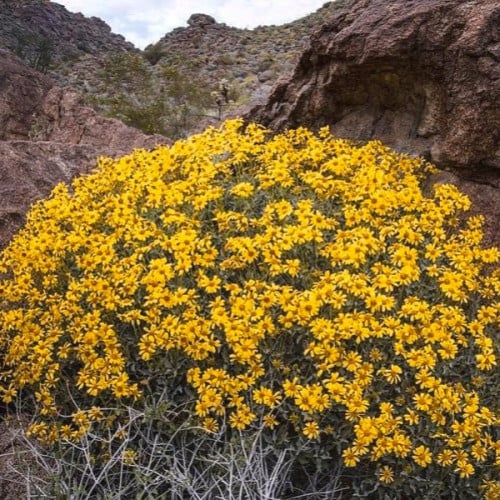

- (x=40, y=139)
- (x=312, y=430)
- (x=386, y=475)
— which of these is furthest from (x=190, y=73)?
(x=386, y=475)

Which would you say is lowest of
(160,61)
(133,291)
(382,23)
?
(133,291)

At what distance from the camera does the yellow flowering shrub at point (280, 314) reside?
332 centimetres

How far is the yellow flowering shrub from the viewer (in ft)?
10.9

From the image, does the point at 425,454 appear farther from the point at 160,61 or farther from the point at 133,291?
the point at 160,61

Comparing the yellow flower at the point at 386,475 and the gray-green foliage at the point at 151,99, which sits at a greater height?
the gray-green foliage at the point at 151,99

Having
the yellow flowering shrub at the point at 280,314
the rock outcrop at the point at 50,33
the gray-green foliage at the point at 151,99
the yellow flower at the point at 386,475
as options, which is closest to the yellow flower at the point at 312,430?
the yellow flowering shrub at the point at 280,314

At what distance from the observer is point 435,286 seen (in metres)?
3.89

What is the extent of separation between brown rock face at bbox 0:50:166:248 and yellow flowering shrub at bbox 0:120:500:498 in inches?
39.6

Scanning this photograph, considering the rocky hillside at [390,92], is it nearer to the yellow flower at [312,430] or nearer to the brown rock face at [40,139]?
the brown rock face at [40,139]

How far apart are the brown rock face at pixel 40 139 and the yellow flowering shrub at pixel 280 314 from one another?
39.6 inches

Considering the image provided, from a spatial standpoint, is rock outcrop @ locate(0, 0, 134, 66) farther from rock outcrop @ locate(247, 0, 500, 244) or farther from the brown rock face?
rock outcrop @ locate(247, 0, 500, 244)

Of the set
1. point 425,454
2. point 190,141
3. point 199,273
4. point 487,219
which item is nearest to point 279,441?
point 425,454

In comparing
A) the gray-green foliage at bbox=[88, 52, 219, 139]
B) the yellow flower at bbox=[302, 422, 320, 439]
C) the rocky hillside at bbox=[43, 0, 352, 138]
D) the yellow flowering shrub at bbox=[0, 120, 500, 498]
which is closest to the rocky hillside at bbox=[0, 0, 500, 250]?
the yellow flowering shrub at bbox=[0, 120, 500, 498]

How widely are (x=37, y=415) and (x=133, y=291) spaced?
765 mm
